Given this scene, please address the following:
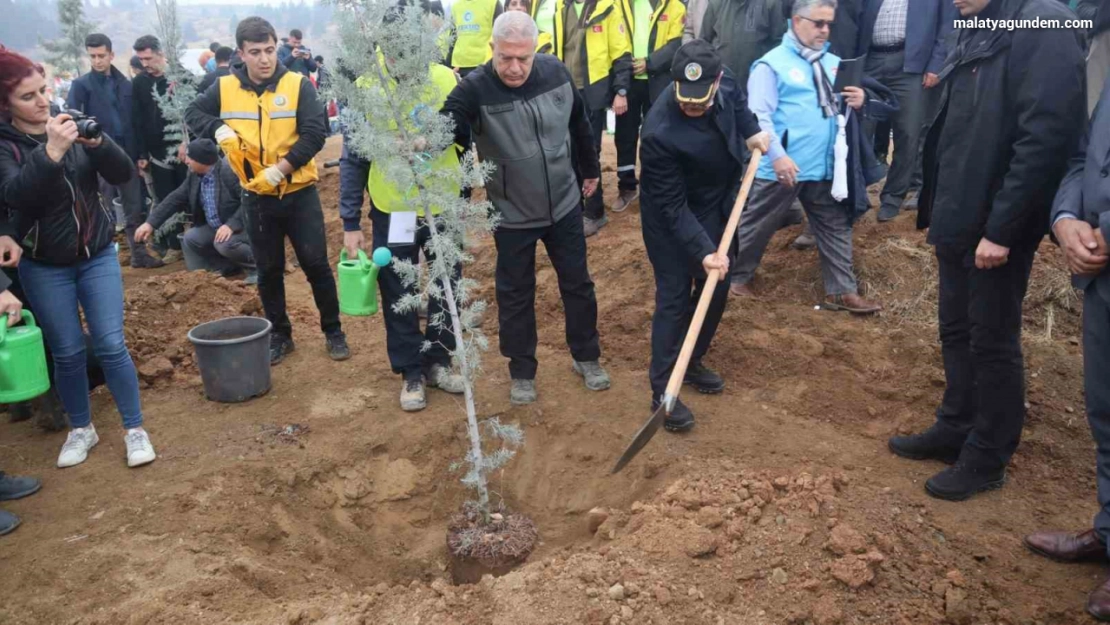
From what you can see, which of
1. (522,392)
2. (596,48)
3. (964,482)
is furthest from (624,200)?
(964,482)

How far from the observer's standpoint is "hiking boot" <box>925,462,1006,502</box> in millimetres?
3574

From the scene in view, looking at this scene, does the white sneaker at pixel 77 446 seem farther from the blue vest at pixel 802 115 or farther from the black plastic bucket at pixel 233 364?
the blue vest at pixel 802 115

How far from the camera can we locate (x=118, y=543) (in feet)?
11.7

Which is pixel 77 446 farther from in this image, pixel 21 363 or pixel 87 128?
pixel 87 128

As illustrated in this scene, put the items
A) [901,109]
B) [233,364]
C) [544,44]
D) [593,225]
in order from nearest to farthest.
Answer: [233,364] < [901,109] < [544,44] < [593,225]

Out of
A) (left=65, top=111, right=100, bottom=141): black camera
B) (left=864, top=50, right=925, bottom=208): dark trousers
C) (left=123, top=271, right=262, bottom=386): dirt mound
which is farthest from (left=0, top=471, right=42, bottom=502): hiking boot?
(left=864, top=50, right=925, bottom=208): dark trousers

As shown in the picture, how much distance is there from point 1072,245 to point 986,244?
1.36ft

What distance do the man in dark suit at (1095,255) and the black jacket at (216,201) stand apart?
19.3ft

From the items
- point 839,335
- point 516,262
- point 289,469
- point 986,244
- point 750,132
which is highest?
point 750,132

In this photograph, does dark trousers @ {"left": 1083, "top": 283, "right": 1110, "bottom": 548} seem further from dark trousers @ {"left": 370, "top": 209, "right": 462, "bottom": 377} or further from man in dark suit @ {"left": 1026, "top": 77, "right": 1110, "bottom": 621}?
dark trousers @ {"left": 370, "top": 209, "right": 462, "bottom": 377}

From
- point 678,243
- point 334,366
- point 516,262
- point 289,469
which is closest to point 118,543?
point 289,469

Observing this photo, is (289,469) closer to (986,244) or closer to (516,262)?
(516,262)

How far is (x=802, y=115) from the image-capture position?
5.08 meters

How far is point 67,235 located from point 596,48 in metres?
4.47
